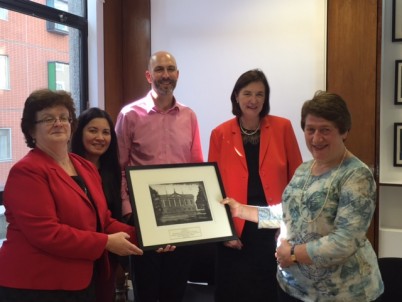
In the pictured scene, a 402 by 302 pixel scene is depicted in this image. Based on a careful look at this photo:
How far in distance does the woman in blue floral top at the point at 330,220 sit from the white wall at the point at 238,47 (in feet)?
5.96

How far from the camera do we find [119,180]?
2.30 meters

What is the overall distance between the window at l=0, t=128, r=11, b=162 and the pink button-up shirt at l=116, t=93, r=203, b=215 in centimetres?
86

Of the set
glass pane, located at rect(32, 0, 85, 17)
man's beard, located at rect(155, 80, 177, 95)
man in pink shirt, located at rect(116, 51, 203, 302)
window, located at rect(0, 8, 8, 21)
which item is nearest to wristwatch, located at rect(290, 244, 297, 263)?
man in pink shirt, located at rect(116, 51, 203, 302)

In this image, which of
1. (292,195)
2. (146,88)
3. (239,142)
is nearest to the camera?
(292,195)

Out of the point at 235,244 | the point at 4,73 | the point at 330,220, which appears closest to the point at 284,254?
the point at 330,220

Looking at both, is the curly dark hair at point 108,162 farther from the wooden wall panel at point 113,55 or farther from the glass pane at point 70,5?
the wooden wall panel at point 113,55

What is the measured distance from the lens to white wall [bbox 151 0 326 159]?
10.9 ft

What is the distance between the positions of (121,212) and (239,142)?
2.26 ft

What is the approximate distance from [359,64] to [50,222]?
2.41 m

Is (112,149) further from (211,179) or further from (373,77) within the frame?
(373,77)

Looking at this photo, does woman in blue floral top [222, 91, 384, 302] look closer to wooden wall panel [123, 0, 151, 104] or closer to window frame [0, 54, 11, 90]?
window frame [0, 54, 11, 90]

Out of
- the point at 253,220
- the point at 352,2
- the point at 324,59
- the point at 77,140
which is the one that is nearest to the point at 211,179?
the point at 253,220

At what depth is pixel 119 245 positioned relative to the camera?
1759 mm

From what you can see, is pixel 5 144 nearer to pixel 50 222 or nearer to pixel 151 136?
pixel 151 136
